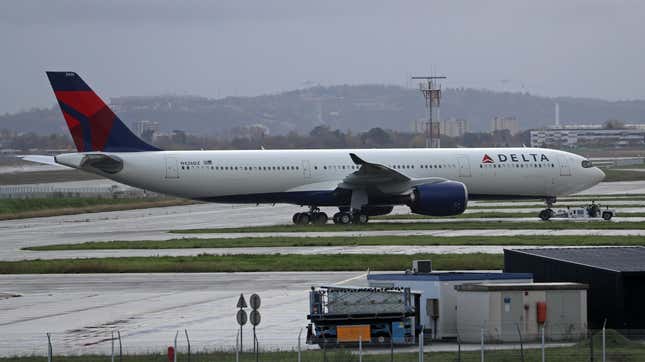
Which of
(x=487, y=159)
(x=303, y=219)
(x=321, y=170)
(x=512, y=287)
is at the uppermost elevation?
(x=487, y=159)

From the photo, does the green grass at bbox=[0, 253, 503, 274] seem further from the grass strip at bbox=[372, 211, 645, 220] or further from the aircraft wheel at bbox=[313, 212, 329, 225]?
the grass strip at bbox=[372, 211, 645, 220]

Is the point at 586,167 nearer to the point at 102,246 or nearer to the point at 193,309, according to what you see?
the point at 102,246

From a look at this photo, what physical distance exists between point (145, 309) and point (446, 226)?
105 feet

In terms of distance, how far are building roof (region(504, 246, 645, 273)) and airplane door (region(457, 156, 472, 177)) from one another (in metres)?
29.4

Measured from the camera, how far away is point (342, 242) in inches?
2162

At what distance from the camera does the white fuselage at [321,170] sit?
65312 millimetres

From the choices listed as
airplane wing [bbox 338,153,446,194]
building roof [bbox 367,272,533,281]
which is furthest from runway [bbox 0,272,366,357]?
airplane wing [bbox 338,153,446,194]

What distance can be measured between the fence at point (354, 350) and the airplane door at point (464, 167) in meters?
37.5

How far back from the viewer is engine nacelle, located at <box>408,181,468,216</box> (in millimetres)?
62750

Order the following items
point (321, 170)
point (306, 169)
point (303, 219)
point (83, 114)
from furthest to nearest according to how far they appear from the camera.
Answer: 1. point (303, 219)
2. point (321, 170)
3. point (306, 169)
4. point (83, 114)

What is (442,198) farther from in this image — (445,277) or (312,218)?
(445,277)

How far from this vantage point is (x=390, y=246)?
52.7 meters

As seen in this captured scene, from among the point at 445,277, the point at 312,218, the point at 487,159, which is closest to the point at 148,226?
the point at 312,218

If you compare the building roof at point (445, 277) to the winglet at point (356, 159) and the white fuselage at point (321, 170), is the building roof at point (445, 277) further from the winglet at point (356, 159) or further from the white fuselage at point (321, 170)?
the white fuselage at point (321, 170)
